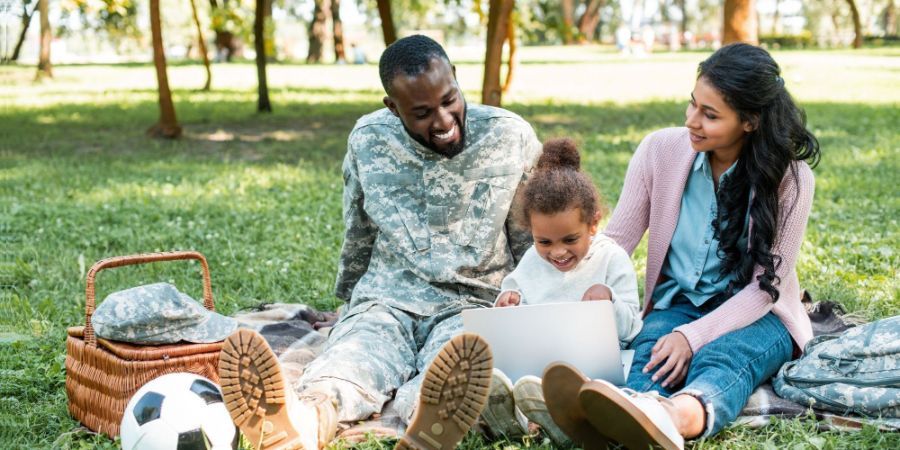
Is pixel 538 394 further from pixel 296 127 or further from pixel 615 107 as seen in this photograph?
Result: pixel 615 107

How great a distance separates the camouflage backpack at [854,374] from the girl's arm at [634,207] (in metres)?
0.80

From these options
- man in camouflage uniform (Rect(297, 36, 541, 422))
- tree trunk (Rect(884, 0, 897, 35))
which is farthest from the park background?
tree trunk (Rect(884, 0, 897, 35))

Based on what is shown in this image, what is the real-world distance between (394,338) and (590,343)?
918 millimetres

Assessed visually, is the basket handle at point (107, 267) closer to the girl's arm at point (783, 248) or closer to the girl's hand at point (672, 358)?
the girl's hand at point (672, 358)

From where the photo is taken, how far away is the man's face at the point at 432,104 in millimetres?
3695

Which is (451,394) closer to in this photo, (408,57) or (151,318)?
(151,318)

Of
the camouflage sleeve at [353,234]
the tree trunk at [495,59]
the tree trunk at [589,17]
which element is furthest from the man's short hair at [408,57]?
the tree trunk at [589,17]

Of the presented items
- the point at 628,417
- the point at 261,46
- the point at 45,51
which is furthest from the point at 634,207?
the point at 45,51

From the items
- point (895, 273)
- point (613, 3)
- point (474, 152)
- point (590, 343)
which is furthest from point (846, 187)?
point (613, 3)

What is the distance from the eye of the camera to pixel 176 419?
3.02 m

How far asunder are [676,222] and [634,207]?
0.20 m

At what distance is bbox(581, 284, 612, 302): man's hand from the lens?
3475 millimetres

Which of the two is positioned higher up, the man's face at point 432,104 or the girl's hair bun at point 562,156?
the man's face at point 432,104

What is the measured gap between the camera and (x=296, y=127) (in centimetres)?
1353
